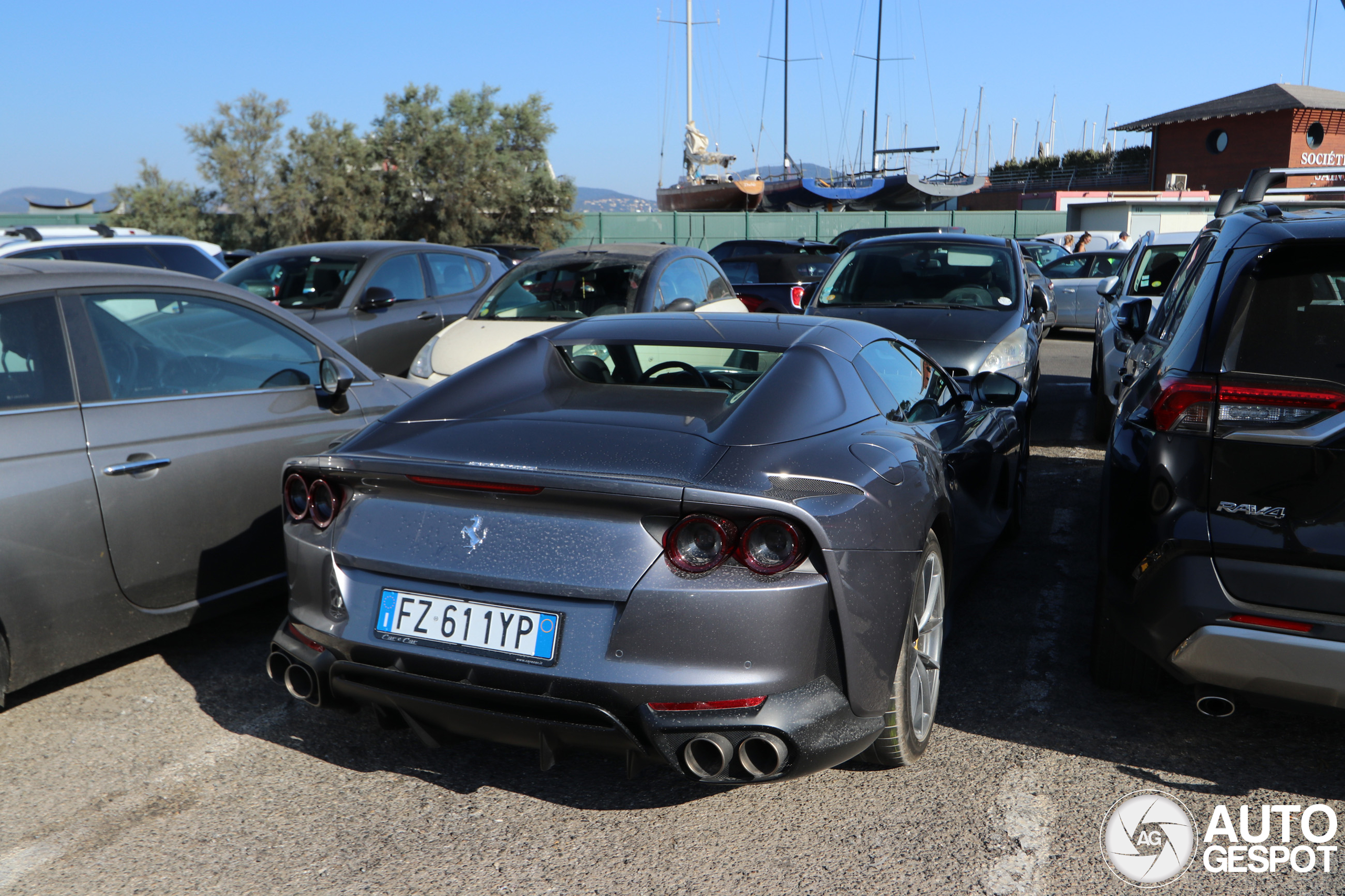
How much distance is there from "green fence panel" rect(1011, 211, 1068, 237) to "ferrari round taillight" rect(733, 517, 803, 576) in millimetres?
44338

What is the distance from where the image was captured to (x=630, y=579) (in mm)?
2506

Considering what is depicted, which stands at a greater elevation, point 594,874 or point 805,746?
point 805,746

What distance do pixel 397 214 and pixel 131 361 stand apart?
29.1 metres

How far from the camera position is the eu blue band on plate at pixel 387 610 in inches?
106

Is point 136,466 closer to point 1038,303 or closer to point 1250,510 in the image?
point 1250,510

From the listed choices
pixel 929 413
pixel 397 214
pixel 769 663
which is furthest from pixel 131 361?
pixel 397 214

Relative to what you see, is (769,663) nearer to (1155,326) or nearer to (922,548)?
(922,548)

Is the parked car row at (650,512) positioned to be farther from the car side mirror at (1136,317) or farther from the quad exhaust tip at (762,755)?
the car side mirror at (1136,317)

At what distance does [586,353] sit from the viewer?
12.6ft

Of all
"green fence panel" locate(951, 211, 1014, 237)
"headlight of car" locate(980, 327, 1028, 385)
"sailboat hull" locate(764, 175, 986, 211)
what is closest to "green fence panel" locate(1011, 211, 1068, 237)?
"green fence panel" locate(951, 211, 1014, 237)

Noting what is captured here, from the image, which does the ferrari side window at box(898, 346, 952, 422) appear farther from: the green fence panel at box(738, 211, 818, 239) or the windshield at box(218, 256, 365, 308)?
the green fence panel at box(738, 211, 818, 239)

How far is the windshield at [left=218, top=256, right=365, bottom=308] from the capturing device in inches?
364

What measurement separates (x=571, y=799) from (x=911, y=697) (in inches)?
41.5

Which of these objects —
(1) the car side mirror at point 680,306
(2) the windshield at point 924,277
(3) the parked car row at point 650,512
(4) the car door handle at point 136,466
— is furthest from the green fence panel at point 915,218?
(4) the car door handle at point 136,466
